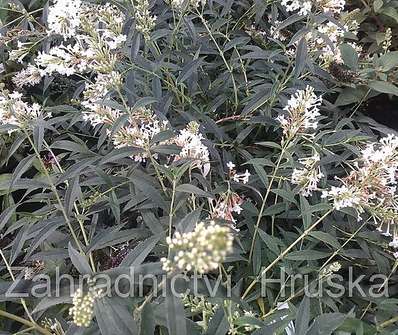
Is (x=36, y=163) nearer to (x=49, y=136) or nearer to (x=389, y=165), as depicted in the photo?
(x=49, y=136)

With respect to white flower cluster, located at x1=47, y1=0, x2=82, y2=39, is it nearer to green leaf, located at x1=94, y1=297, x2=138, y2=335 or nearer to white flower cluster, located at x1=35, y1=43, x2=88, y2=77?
white flower cluster, located at x1=35, y1=43, x2=88, y2=77

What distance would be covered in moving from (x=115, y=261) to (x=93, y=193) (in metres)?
0.24

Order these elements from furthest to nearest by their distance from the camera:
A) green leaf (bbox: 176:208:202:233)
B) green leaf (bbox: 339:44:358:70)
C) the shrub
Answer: green leaf (bbox: 339:44:358:70) < the shrub < green leaf (bbox: 176:208:202:233)

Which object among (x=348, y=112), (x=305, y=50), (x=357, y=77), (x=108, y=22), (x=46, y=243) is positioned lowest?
(x=348, y=112)

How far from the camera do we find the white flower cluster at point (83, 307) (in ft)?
3.09

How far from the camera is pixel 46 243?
1545 millimetres

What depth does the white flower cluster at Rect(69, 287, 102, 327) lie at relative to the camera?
0.94 m

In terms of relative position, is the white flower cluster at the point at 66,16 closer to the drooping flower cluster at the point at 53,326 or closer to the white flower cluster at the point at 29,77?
the white flower cluster at the point at 29,77

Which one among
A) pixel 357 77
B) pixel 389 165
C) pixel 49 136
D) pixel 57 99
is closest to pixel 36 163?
pixel 49 136

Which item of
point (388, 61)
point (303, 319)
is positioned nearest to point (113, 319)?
point (303, 319)

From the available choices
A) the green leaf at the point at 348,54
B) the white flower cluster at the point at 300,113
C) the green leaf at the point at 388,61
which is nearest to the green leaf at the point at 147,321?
the white flower cluster at the point at 300,113

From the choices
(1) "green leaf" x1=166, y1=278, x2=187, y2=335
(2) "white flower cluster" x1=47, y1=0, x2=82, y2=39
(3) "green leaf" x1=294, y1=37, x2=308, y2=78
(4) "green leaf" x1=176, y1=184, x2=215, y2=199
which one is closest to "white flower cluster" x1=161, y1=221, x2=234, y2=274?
(1) "green leaf" x1=166, y1=278, x2=187, y2=335

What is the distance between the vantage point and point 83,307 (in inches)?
37.5

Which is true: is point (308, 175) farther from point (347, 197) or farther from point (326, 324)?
point (326, 324)
